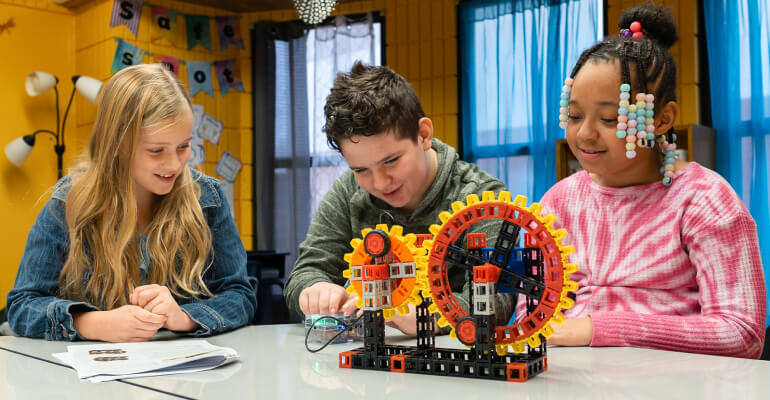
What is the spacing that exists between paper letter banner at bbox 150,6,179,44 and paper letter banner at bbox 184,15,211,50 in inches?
3.7

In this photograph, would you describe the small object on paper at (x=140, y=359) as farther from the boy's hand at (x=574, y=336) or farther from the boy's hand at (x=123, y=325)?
the boy's hand at (x=574, y=336)

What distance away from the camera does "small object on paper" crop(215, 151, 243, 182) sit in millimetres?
4359

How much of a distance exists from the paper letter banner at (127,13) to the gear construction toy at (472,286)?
3.40 meters

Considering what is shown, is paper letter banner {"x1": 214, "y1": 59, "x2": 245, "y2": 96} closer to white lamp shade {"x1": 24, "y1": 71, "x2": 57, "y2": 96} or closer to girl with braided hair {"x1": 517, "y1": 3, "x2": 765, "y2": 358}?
white lamp shade {"x1": 24, "y1": 71, "x2": 57, "y2": 96}

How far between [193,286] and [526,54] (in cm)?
267

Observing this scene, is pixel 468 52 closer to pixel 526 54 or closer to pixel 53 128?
pixel 526 54

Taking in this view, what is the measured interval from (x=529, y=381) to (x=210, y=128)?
3721 mm

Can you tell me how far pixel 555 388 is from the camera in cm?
83

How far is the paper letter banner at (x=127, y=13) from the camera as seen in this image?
3854mm

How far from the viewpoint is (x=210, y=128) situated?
169 inches

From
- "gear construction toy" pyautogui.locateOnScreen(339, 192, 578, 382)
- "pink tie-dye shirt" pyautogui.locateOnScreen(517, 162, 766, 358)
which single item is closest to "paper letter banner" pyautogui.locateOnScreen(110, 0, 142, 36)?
"pink tie-dye shirt" pyautogui.locateOnScreen(517, 162, 766, 358)

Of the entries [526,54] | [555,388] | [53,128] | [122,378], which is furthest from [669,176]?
[53,128]

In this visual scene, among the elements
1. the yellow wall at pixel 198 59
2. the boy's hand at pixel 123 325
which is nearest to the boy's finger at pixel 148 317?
the boy's hand at pixel 123 325

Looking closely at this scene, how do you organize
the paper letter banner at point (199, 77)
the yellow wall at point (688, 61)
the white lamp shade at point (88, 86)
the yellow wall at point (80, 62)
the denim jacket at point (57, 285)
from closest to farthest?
the denim jacket at point (57, 285)
the yellow wall at point (688, 61)
the white lamp shade at point (88, 86)
the yellow wall at point (80, 62)
the paper letter banner at point (199, 77)
